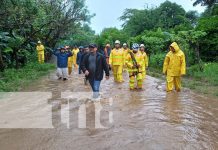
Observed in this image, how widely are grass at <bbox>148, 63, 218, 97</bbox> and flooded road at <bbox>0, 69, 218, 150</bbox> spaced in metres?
1.38

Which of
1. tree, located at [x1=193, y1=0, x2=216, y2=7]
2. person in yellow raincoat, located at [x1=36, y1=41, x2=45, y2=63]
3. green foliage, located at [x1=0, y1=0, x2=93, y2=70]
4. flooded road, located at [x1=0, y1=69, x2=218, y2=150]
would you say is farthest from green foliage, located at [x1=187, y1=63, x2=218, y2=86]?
tree, located at [x1=193, y1=0, x2=216, y2=7]

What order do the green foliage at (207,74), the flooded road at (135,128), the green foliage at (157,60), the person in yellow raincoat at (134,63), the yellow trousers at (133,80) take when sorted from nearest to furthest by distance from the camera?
the flooded road at (135,128) → the person in yellow raincoat at (134,63) → the yellow trousers at (133,80) → the green foliage at (207,74) → the green foliage at (157,60)

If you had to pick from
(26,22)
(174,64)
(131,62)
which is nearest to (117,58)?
(131,62)

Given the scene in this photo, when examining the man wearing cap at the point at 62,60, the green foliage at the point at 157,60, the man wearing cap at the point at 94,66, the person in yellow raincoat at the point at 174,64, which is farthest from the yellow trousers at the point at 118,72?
the green foliage at the point at 157,60

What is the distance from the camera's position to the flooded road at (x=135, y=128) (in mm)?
6770

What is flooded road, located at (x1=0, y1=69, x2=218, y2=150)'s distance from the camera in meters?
6.77

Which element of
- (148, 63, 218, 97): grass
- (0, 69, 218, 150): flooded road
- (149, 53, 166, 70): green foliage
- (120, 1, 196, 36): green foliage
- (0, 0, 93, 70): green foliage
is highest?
(120, 1, 196, 36): green foliage

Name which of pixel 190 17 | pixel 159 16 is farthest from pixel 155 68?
pixel 190 17

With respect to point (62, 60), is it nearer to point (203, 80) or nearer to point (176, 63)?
point (203, 80)

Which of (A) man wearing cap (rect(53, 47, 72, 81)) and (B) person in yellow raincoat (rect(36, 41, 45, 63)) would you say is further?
(B) person in yellow raincoat (rect(36, 41, 45, 63))

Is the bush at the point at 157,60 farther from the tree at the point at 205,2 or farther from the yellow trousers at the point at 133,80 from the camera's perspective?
the tree at the point at 205,2

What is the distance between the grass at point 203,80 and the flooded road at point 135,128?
4.51ft

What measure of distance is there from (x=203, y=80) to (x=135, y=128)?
8342 millimetres

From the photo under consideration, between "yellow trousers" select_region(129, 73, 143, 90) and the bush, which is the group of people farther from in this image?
the bush
